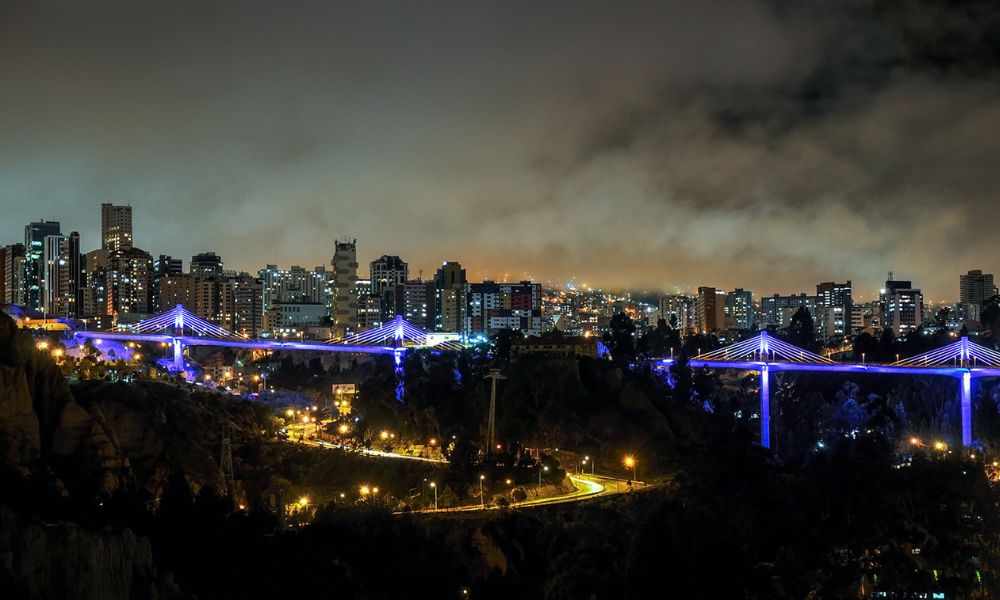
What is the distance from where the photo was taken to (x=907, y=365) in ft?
132

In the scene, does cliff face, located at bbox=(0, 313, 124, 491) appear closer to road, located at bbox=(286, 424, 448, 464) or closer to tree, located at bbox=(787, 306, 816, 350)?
road, located at bbox=(286, 424, 448, 464)

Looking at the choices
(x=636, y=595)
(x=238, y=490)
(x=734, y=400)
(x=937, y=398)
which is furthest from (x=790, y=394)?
(x=636, y=595)

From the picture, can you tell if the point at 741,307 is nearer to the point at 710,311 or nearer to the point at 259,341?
the point at 710,311

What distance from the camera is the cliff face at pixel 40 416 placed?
2353 centimetres

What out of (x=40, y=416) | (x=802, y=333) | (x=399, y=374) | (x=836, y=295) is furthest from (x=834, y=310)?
(x=40, y=416)

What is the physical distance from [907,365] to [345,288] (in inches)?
1704

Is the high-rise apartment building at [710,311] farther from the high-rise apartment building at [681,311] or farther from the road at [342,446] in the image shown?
the road at [342,446]

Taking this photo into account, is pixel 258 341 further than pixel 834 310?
No

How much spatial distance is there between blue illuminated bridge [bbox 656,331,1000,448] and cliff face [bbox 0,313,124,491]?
25937 mm

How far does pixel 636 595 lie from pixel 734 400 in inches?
1331

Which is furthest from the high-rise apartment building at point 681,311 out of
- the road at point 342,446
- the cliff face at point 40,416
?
the cliff face at point 40,416

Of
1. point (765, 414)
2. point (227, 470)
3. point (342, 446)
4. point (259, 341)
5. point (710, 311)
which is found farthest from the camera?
point (710, 311)

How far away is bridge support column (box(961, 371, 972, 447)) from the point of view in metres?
35.4

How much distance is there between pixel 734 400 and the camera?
154 feet
